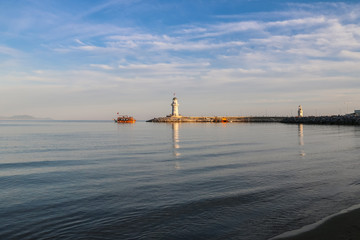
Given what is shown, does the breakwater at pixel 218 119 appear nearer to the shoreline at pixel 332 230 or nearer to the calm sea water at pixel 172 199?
the calm sea water at pixel 172 199

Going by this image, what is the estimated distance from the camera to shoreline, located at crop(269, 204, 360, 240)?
238 inches

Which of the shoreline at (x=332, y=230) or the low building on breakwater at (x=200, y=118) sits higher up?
the low building on breakwater at (x=200, y=118)

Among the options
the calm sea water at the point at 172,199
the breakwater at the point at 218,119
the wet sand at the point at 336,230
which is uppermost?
the breakwater at the point at 218,119

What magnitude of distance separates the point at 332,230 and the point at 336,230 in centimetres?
9

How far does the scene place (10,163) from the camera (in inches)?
710

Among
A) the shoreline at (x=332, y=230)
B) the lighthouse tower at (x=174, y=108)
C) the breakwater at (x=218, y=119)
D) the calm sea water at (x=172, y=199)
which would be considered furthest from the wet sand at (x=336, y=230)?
the breakwater at (x=218, y=119)

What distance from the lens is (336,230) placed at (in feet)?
20.9

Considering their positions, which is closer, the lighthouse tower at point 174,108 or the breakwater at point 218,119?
the lighthouse tower at point 174,108

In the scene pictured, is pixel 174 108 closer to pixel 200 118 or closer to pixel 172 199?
pixel 200 118

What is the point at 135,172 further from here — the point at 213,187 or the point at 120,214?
the point at 120,214

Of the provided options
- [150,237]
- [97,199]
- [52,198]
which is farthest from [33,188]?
[150,237]

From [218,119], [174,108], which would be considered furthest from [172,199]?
[218,119]

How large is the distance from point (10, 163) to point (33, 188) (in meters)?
8.55

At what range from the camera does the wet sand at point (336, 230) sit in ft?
19.8
